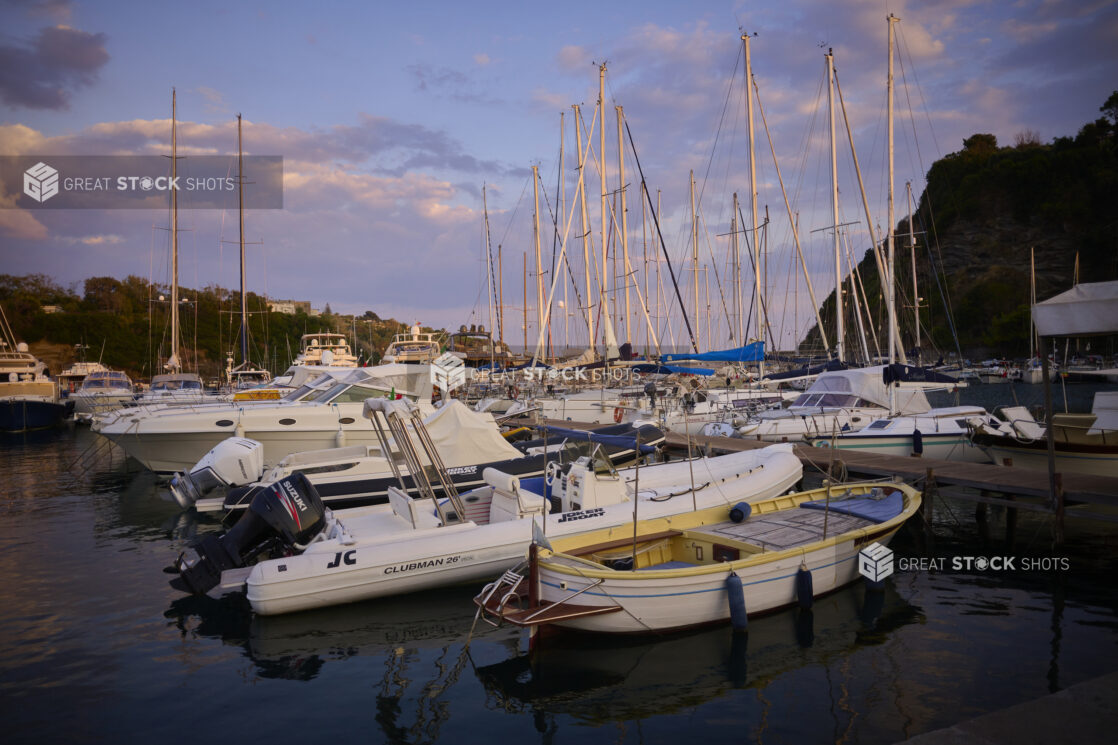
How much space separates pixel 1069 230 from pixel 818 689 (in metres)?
88.3

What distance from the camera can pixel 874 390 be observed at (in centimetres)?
1916

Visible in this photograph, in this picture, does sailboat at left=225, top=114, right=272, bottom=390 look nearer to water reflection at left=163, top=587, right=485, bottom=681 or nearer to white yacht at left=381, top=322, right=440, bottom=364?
white yacht at left=381, top=322, right=440, bottom=364

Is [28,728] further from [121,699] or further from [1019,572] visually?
[1019,572]

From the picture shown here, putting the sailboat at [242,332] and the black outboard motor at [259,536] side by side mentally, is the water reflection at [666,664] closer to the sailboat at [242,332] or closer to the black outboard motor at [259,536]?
the black outboard motor at [259,536]

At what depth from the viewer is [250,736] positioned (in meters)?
5.77

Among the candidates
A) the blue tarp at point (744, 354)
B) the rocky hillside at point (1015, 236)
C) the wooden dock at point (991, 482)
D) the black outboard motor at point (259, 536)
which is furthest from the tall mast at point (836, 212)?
the rocky hillside at point (1015, 236)

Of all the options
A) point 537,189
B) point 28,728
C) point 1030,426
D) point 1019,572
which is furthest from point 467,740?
point 537,189

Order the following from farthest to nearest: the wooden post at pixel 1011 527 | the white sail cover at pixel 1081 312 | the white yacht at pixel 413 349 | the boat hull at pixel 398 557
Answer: the white yacht at pixel 413 349, the wooden post at pixel 1011 527, the boat hull at pixel 398 557, the white sail cover at pixel 1081 312

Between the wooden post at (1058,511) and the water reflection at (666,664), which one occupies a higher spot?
the wooden post at (1058,511)

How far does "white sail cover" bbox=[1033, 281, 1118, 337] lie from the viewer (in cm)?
720

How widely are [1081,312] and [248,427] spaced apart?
1697 centimetres

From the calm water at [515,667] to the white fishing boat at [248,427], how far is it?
6500 millimetres

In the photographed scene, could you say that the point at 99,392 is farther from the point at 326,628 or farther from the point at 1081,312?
the point at 1081,312

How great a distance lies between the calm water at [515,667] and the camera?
232 inches
